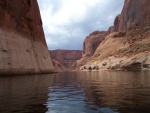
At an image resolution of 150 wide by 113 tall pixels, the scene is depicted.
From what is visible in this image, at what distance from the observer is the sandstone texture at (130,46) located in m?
53.1

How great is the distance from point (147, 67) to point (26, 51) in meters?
30.6

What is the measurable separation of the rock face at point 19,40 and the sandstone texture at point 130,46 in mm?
24904

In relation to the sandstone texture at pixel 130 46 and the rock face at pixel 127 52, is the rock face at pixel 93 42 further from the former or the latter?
the rock face at pixel 127 52

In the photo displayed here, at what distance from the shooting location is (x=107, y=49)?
8225 centimetres

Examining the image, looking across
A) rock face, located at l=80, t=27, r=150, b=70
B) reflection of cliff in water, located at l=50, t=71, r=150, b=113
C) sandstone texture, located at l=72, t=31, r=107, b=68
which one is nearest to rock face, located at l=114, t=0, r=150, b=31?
rock face, located at l=80, t=27, r=150, b=70

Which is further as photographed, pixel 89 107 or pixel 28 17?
pixel 28 17

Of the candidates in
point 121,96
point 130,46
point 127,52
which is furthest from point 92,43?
point 121,96

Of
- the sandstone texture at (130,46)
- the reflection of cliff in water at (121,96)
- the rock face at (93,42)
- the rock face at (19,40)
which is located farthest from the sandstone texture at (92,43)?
the reflection of cliff in water at (121,96)

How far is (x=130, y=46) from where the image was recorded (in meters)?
67.7

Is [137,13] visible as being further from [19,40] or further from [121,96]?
[121,96]

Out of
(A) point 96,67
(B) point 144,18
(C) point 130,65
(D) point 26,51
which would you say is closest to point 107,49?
(A) point 96,67

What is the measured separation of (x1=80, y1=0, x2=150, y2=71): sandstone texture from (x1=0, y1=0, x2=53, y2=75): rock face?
81.7ft

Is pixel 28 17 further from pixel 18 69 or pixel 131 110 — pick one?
pixel 131 110

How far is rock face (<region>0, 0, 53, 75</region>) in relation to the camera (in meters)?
26.0
